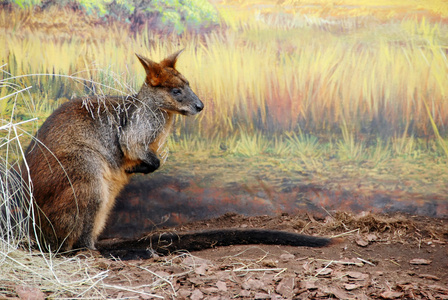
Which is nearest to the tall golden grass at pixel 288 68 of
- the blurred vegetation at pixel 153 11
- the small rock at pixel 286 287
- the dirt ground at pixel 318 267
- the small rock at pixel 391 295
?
the blurred vegetation at pixel 153 11

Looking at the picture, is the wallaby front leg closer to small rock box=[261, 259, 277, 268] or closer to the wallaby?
the wallaby

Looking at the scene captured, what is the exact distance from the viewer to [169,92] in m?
4.66

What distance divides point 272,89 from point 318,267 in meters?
2.34

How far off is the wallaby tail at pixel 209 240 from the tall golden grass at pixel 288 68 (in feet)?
4.47

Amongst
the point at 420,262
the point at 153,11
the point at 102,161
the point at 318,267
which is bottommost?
the point at 420,262

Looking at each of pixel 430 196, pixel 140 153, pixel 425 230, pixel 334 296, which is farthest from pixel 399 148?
pixel 140 153

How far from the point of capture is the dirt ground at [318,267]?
340 centimetres

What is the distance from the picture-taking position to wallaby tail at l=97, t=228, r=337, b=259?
448 centimetres

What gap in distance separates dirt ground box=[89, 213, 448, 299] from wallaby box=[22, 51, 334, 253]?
0.59 ft

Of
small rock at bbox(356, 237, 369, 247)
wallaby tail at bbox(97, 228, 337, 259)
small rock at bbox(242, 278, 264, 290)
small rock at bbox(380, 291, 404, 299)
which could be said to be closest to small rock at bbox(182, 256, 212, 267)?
wallaby tail at bbox(97, 228, 337, 259)

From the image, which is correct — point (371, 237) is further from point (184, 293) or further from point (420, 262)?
point (184, 293)

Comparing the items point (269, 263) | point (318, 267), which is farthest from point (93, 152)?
point (318, 267)

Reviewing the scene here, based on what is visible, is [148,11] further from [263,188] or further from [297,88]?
[263,188]

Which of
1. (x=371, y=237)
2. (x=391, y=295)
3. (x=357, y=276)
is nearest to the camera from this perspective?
(x=391, y=295)
